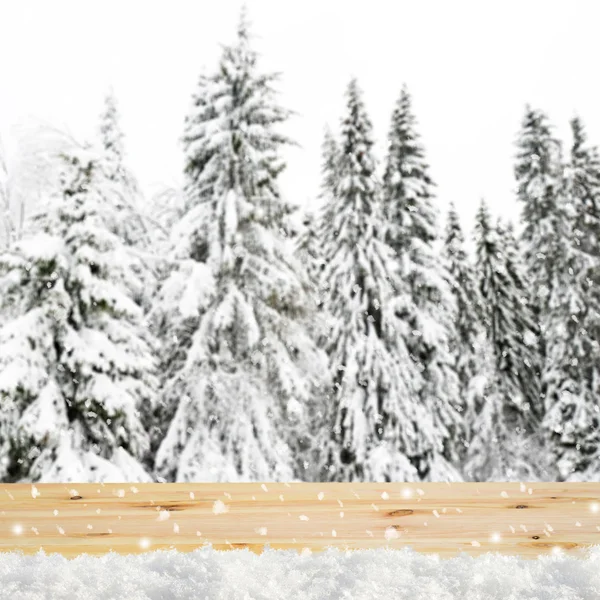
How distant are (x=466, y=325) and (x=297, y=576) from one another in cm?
1627

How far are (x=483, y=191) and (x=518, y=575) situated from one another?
16.6m

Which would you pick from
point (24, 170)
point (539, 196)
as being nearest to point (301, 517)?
point (24, 170)

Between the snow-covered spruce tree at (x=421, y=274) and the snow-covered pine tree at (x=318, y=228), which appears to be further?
the snow-covered pine tree at (x=318, y=228)

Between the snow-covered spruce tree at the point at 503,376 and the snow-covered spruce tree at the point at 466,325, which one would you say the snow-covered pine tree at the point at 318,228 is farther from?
the snow-covered spruce tree at the point at 503,376

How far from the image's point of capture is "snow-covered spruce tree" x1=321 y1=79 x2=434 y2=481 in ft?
42.8

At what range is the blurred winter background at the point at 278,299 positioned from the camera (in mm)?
9164

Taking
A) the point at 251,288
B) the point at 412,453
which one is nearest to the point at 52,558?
the point at 251,288

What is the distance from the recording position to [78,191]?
9.52 m

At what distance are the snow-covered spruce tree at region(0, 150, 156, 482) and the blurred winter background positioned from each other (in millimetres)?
32

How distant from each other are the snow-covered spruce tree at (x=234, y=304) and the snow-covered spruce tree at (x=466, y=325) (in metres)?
6.24

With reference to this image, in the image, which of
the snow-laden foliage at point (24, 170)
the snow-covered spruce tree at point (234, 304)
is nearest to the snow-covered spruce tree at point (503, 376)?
the snow-covered spruce tree at point (234, 304)

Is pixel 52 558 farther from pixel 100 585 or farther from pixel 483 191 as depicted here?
pixel 483 191

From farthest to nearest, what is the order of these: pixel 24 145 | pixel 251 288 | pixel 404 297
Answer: pixel 404 297 → pixel 24 145 → pixel 251 288

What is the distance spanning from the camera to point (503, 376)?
17.2 m
